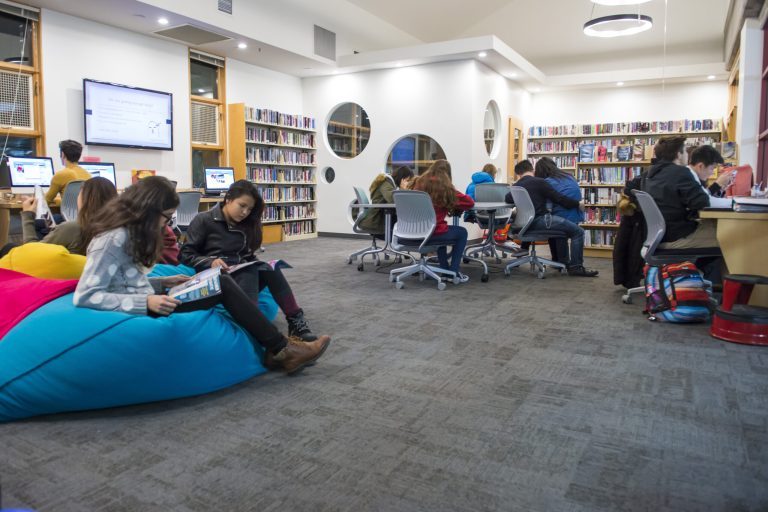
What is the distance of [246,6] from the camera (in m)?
7.59

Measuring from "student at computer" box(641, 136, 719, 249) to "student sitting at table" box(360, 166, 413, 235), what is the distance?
251 cm

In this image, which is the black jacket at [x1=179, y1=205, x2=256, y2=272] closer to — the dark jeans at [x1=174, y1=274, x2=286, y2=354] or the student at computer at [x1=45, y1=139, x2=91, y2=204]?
the dark jeans at [x1=174, y1=274, x2=286, y2=354]

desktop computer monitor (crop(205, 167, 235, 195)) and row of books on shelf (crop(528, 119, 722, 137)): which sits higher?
row of books on shelf (crop(528, 119, 722, 137))

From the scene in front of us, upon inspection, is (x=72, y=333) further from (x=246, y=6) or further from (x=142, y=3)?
(x=246, y=6)

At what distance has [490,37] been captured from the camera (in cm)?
827

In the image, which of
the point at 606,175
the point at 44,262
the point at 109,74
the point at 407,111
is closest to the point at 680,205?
the point at 44,262

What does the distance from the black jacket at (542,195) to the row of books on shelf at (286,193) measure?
4.86 metres

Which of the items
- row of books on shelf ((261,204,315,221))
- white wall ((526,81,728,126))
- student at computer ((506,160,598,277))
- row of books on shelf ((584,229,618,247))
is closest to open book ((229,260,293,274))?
student at computer ((506,160,598,277))

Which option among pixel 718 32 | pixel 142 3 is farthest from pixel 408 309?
pixel 718 32

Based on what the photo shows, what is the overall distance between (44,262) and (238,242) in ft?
3.40

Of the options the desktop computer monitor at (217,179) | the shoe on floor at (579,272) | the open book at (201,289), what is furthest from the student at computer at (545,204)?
the desktop computer monitor at (217,179)

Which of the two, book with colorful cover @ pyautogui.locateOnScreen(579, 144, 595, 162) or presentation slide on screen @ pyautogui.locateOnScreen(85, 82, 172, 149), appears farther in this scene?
book with colorful cover @ pyautogui.locateOnScreen(579, 144, 595, 162)

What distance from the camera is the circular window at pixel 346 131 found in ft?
33.9

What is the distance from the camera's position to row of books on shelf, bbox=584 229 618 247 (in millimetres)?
8273
